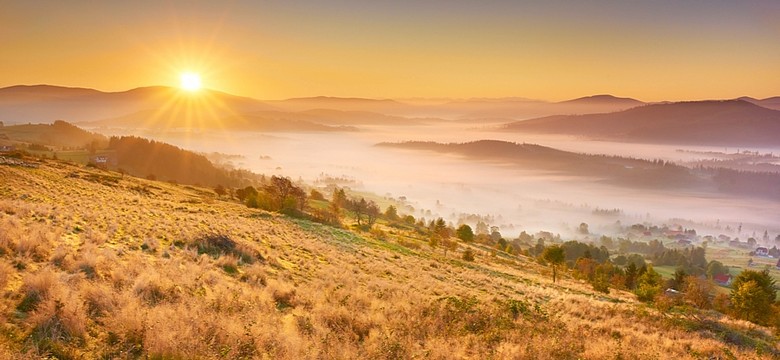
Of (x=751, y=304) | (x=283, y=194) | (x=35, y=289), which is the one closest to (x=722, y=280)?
Result: (x=751, y=304)

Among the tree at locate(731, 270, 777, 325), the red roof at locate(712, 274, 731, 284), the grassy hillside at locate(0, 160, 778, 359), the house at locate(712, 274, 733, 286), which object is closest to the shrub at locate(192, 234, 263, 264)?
the grassy hillside at locate(0, 160, 778, 359)

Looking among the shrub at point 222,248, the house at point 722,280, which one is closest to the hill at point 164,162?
the shrub at point 222,248

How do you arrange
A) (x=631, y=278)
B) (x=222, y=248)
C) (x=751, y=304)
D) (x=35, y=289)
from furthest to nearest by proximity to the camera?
(x=631, y=278) → (x=751, y=304) → (x=222, y=248) → (x=35, y=289)

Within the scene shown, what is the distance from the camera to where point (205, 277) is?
1257cm

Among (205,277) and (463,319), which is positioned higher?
(205,277)

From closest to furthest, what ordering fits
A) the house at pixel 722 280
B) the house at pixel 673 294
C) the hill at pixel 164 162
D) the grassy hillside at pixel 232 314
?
1. the grassy hillside at pixel 232 314
2. the house at pixel 673 294
3. the house at pixel 722 280
4. the hill at pixel 164 162

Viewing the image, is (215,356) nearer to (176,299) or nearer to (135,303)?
(135,303)

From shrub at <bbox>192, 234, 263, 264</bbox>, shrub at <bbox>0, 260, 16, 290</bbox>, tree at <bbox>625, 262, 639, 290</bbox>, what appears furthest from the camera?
tree at <bbox>625, 262, 639, 290</bbox>

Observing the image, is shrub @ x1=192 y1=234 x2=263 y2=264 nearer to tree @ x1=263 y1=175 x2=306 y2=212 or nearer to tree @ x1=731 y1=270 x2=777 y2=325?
tree @ x1=263 y1=175 x2=306 y2=212

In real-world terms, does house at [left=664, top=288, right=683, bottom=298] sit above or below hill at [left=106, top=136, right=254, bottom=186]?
below

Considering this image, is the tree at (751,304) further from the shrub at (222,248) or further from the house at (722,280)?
the house at (722,280)

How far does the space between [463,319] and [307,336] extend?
18.4 ft

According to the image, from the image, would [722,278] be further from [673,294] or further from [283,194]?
[283,194]

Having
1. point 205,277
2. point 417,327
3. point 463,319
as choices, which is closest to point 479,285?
point 463,319
